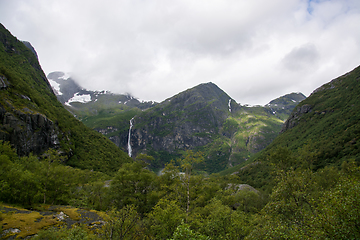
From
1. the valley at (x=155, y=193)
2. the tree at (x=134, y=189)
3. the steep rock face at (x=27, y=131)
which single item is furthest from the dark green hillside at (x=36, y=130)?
the tree at (x=134, y=189)

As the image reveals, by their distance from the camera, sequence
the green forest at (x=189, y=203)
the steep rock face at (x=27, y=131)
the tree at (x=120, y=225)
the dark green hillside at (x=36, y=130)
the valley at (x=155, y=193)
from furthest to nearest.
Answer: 1. the dark green hillside at (x=36, y=130)
2. the steep rock face at (x=27, y=131)
3. the tree at (x=120, y=225)
4. the valley at (x=155, y=193)
5. the green forest at (x=189, y=203)

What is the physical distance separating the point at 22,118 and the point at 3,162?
49.0m

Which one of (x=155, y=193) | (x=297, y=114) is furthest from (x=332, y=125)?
(x=155, y=193)

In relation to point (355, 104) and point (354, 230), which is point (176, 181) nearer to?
point (354, 230)

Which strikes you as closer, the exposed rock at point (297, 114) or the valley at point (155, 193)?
the valley at point (155, 193)

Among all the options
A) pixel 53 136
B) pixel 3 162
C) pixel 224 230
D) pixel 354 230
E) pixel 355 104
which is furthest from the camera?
pixel 355 104

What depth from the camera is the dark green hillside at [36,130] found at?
61062 mm

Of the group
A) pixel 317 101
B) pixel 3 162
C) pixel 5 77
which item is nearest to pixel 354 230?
pixel 3 162

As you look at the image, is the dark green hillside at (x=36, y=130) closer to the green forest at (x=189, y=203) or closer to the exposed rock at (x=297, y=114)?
the green forest at (x=189, y=203)

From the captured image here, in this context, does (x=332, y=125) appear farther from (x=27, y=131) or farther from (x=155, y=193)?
(x=27, y=131)

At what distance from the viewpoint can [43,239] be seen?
1600 cm

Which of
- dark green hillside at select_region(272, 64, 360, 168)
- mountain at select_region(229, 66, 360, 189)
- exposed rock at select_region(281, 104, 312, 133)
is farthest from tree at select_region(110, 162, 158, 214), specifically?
exposed rock at select_region(281, 104, 312, 133)

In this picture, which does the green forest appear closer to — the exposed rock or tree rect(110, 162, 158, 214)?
tree rect(110, 162, 158, 214)

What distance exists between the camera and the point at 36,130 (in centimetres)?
7112
